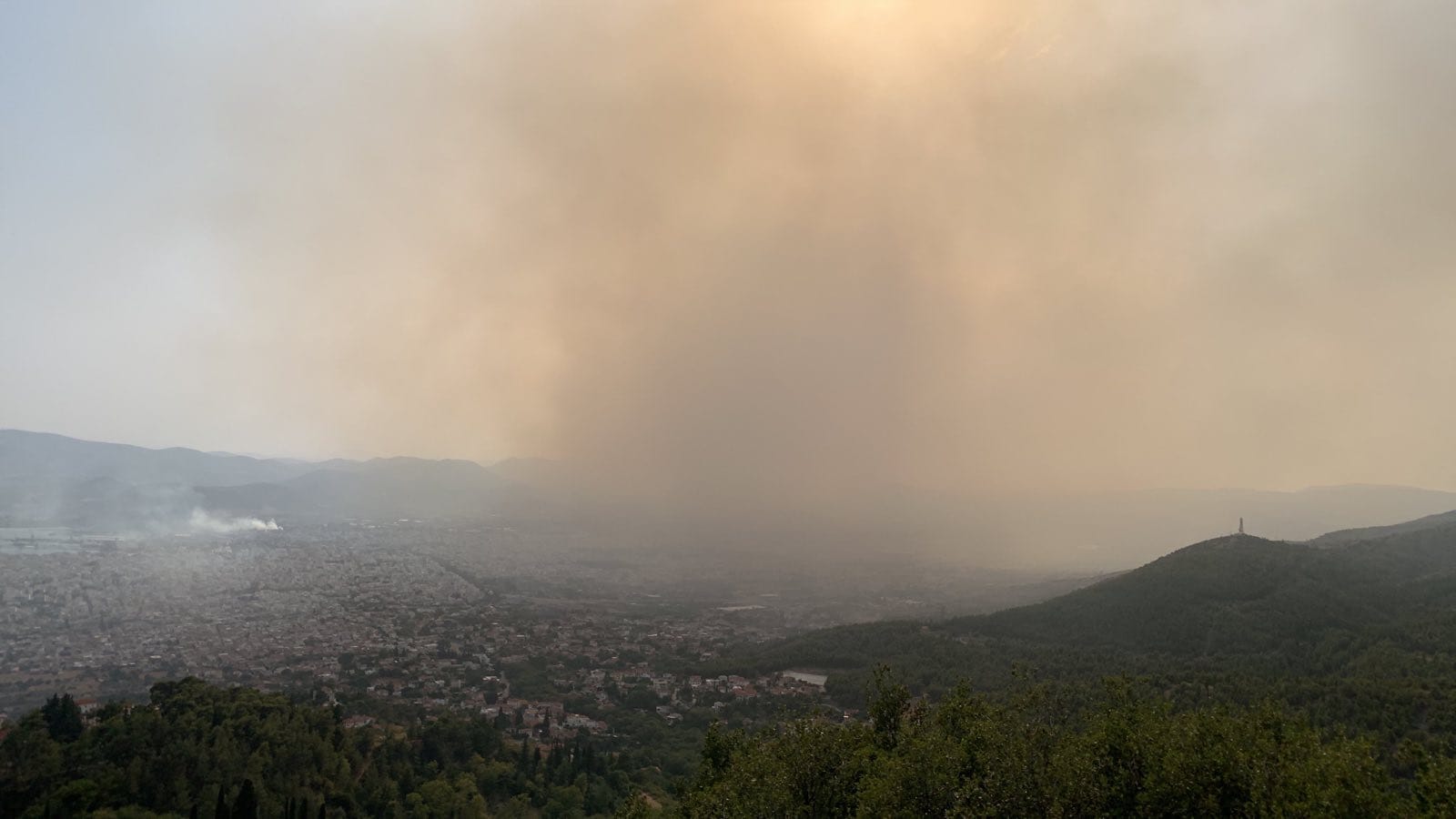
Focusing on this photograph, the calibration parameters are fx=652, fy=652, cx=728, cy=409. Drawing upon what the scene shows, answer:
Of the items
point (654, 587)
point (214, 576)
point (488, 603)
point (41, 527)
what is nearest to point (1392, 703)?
point (488, 603)

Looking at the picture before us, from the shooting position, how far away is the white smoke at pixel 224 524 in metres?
111

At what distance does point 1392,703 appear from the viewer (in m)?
25.7

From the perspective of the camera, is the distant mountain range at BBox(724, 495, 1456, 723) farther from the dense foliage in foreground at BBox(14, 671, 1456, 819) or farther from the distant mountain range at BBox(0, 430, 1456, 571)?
the distant mountain range at BBox(0, 430, 1456, 571)

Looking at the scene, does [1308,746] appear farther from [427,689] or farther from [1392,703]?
[427,689]

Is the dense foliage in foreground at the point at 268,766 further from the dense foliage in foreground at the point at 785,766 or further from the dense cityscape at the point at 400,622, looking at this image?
the dense cityscape at the point at 400,622

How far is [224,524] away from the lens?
386ft

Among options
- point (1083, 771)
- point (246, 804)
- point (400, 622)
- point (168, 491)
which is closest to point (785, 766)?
point (1083, 771)

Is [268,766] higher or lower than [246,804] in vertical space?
lower

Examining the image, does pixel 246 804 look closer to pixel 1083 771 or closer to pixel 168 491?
pixel 1083 771

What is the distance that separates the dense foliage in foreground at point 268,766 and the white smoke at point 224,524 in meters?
98.0

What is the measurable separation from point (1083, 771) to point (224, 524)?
474 ft

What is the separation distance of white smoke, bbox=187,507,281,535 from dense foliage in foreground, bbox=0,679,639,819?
98040 millimetres

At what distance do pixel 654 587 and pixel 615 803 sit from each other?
6960 centimetres

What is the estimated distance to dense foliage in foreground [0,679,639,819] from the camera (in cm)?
2273
